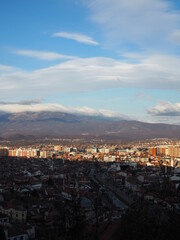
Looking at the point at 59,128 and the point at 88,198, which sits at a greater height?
the point at 59,128

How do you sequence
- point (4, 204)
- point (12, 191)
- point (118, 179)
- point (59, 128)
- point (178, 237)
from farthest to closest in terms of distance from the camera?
point (59, 128), point (118, 179), point (12, 191), point (4, 204), point (178, 237)

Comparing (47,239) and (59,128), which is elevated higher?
(59,128)

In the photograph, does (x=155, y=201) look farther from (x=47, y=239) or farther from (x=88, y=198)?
(x=47, y=239)

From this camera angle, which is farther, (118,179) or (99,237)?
Answer: (118,179)

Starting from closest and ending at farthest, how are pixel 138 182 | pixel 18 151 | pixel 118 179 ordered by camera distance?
pixel 138 182, pixel 118 179, pixel 18 151

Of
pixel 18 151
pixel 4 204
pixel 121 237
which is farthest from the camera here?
pixel 18 151

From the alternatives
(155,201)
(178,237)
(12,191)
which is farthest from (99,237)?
(12,191)

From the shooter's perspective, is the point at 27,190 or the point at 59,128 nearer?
the point at 27,190

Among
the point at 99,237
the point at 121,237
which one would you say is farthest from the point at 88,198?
the point at 121,237

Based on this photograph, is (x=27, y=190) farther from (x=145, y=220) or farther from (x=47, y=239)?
(x=145, y=220)
